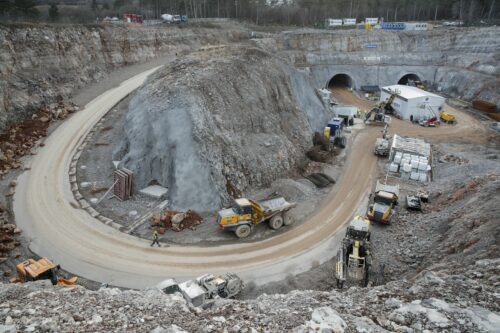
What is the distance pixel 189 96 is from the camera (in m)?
25.2

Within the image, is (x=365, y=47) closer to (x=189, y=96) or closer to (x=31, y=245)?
(x=189, y=96)

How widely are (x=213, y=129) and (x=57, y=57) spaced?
2190cm

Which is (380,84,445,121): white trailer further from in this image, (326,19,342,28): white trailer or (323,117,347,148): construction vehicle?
(326,19,342,28): white trailer

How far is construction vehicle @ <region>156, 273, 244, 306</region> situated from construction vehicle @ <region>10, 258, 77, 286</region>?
444 centimetres

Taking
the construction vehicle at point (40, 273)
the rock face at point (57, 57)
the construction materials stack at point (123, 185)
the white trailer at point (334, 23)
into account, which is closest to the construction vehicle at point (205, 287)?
the construction vehicle at point (40, 273)

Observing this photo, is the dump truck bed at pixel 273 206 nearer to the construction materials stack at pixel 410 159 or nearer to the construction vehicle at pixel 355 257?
the construction vehicle at pixel 355 257

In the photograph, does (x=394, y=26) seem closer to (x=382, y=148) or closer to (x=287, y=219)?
(x=382, y=148)

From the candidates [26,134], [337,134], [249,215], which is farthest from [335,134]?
[26,134]

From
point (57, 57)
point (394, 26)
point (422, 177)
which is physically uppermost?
point (394, 26)

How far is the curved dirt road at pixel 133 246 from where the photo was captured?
17656 millimetres

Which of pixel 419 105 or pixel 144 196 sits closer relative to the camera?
pixel 144 196

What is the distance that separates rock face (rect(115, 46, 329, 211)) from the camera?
22828 millimetres

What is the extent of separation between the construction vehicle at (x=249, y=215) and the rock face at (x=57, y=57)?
2069 centimetres

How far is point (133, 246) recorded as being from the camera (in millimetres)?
19156
